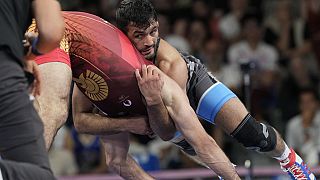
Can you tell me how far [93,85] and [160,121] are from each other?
0.40m

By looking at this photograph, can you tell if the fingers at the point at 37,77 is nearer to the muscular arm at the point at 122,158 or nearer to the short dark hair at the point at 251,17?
the muscular arm at the point at 122,158

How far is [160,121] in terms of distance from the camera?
160 inches

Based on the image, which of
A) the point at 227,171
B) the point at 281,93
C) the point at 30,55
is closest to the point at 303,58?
the point at 281,93

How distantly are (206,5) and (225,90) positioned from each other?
12.3 ft

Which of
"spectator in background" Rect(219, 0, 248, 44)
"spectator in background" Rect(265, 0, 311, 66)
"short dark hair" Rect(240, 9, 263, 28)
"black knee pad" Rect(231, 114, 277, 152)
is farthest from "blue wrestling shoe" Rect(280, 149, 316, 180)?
"spectator in background" Rect(219, 0, 248, 44)

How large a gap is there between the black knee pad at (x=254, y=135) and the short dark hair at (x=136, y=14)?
809mm

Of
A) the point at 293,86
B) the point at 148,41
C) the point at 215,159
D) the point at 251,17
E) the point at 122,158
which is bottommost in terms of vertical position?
the point at 293,86

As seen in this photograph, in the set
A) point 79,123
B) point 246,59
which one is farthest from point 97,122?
point 246,59

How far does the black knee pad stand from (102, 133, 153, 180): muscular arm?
595 mm

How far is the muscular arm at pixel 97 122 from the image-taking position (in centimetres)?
426

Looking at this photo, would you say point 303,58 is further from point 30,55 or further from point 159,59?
point 30,55

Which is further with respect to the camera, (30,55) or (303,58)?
(303,58)

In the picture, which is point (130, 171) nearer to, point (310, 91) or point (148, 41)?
point (148, 41)

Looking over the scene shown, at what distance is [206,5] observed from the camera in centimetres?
817
